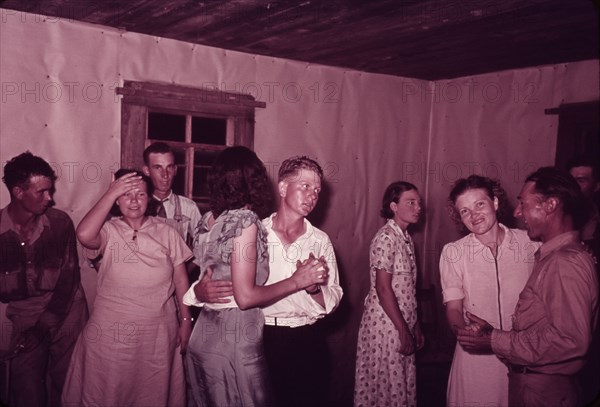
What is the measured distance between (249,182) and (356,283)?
361 centimetres

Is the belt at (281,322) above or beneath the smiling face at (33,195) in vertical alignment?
beneath

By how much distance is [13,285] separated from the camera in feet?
11.8

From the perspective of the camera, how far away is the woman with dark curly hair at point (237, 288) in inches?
96.7

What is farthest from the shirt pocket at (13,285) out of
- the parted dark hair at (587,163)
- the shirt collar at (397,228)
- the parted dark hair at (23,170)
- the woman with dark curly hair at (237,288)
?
the parted dark hair at (587,163)

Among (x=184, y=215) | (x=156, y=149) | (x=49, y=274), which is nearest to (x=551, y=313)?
(x=184, y=215)

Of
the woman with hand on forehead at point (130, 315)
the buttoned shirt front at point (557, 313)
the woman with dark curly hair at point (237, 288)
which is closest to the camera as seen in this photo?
the buttoned shirt front at point (557, 313)

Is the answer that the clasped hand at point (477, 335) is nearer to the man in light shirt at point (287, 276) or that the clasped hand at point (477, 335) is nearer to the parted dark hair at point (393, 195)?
the man in light shirt at point (287, 276)

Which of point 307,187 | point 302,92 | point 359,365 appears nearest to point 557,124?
point 302,92

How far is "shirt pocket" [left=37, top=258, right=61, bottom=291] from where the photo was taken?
3.65 m

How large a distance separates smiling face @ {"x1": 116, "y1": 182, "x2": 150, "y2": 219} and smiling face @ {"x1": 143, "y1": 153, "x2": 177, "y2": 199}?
0.70 m

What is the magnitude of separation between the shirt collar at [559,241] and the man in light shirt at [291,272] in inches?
42.1

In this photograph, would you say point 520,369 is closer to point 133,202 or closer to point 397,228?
point 397,228

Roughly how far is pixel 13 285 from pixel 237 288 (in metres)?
2.06

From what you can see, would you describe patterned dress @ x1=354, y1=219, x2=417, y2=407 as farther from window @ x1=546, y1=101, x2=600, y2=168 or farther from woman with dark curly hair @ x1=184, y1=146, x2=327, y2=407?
window @ x1=546, y1=101, x2=600, y2=168
